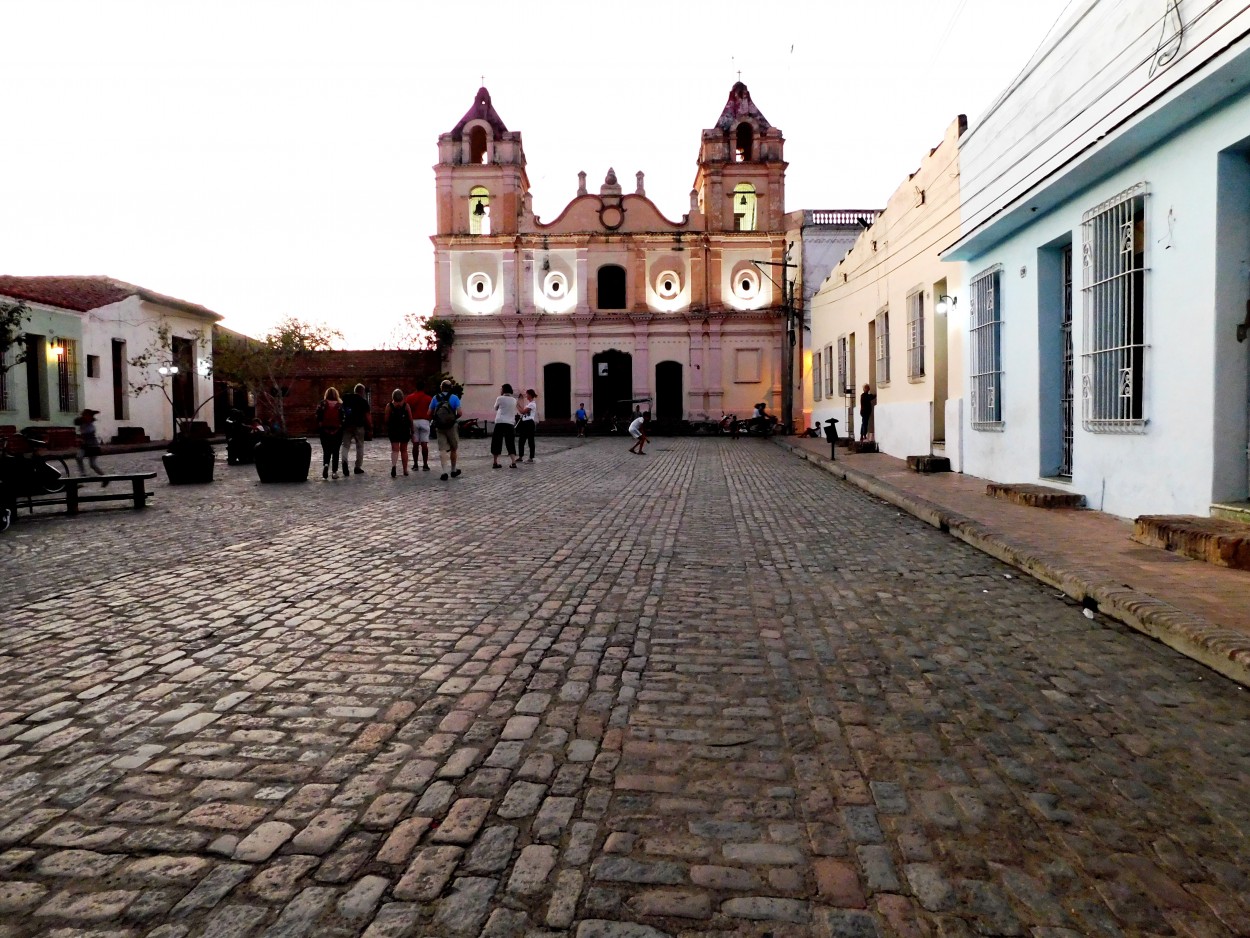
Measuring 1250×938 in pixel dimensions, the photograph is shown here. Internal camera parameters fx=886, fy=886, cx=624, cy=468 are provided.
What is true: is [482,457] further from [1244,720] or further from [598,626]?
[1244,720]

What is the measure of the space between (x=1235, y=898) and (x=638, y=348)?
38.6 metres

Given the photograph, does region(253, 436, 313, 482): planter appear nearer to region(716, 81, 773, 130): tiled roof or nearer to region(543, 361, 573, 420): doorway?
region(543, 361, 573, 420): doorway

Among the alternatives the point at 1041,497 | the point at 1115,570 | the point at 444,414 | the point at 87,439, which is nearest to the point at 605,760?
the point at 1115,570

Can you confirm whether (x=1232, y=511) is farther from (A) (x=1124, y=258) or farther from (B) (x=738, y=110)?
(B) (x=738, y=110)

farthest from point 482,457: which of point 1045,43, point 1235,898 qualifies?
point 1235,898

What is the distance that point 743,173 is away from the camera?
40.2m

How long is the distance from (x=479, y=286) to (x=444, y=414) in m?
27.7

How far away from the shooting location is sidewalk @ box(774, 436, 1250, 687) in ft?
13.5

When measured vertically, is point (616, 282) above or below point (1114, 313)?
above

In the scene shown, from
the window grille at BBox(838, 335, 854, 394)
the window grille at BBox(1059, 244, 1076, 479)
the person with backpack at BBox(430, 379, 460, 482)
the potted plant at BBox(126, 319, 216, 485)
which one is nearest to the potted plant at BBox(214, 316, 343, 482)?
the potted plant at BBox(126, 319, 216, 485)

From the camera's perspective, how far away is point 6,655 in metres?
4.18

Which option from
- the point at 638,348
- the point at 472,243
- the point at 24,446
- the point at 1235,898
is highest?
the point at 472,243

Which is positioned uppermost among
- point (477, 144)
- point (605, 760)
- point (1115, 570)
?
point (477, 144)

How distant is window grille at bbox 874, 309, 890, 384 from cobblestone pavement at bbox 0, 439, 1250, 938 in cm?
1270
